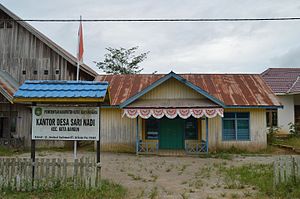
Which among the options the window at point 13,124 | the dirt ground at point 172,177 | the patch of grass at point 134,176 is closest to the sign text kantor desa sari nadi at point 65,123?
the dirt ground at point 172,177

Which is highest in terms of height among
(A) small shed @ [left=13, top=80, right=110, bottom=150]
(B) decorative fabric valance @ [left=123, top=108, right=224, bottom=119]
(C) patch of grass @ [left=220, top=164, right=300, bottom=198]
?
(A) small shed @ [left=13, top=80, right=110, bottom=150]

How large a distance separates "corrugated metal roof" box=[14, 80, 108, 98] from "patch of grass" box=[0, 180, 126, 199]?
255cm

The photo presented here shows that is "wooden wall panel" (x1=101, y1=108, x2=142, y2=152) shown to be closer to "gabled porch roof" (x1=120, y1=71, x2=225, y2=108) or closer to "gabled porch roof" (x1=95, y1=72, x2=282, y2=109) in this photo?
"gabled porch roof" (x1=95, y1=72, x2=282, y2=109)

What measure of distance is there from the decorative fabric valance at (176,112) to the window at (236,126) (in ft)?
8.14

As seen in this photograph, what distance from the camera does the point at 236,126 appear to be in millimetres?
17516

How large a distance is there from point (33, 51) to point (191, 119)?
1167 centimetres

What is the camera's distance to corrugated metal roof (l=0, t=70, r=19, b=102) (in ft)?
54.7

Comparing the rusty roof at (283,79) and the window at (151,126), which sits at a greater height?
the rusty roof at (283,79)

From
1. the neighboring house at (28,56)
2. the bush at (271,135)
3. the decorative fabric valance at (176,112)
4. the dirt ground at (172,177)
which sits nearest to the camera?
the dirt ground at (172,177)

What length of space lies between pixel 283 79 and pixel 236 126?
11.5 metres

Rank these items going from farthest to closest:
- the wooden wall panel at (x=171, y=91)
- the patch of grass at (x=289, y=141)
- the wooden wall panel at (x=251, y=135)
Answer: the patch of grass at (x=289, y=141), the wooden wall panel at (x=171, y=91), the wooden wall panel at (x=251, y=135)

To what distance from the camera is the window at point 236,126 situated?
17.5 m

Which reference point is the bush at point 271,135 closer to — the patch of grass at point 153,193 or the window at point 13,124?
the patch of grass at point 153,193

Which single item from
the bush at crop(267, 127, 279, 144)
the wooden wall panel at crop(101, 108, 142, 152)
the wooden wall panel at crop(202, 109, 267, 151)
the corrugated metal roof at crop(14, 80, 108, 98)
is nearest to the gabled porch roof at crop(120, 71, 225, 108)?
the wooden wall panel at crop(101, 108, 142, 152)
